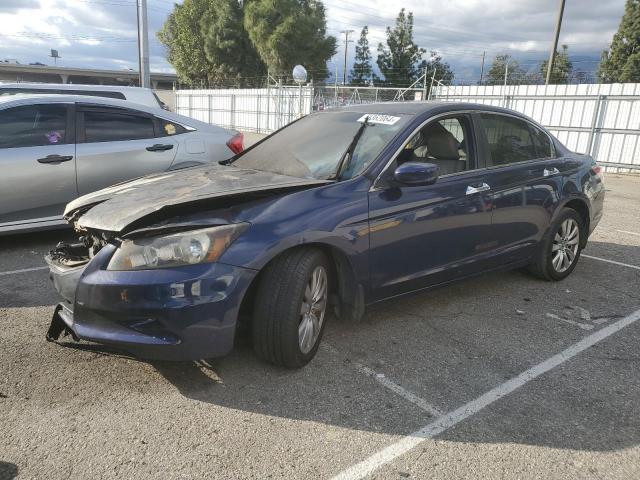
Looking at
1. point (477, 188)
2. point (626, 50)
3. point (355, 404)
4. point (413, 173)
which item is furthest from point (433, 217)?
point (626, 50)

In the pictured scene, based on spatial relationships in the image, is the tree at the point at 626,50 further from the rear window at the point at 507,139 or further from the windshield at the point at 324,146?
the windshield at the point at 324,146

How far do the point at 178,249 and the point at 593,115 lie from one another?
1598cm

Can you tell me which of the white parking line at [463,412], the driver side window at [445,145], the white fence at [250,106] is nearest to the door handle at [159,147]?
the driver side window at [445,145]

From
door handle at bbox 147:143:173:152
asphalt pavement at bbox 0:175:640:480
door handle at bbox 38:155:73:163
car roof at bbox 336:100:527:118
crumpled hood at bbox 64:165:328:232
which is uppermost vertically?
car roof at bbox 336:100:527:118

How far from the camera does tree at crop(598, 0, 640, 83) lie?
3384 centimetres

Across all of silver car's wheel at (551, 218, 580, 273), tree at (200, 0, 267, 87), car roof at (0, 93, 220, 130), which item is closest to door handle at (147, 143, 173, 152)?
car roof at (0, 93, 220, 130)

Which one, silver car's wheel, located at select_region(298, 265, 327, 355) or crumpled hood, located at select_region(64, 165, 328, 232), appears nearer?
crumpled hood, located at select_region(64, 165, 328, 232)

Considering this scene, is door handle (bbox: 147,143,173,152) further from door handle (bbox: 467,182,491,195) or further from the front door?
door handle (bbox: 467,182,491,195)

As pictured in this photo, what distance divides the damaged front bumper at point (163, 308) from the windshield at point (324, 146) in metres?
1.13

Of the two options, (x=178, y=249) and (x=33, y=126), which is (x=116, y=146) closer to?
(x=33, y=126)

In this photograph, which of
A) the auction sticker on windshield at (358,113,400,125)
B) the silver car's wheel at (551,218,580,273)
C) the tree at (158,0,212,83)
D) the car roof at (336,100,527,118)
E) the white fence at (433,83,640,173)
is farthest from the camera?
the tree at (158,0,212,83)

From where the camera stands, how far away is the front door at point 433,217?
3457 mm

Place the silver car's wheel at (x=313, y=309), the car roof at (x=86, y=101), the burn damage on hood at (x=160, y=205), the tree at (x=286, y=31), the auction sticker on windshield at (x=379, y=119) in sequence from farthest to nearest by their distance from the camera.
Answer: the tree at (x=286, y=31) < the car roof at (x=86, y=101) < the auction sticker on windshield at (x=379, y=119) < the silver car's wheel at (x=313, y=309) < the burn damage on hood at (x=160, y=205)

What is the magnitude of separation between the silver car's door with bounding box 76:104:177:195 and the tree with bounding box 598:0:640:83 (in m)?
34.5
